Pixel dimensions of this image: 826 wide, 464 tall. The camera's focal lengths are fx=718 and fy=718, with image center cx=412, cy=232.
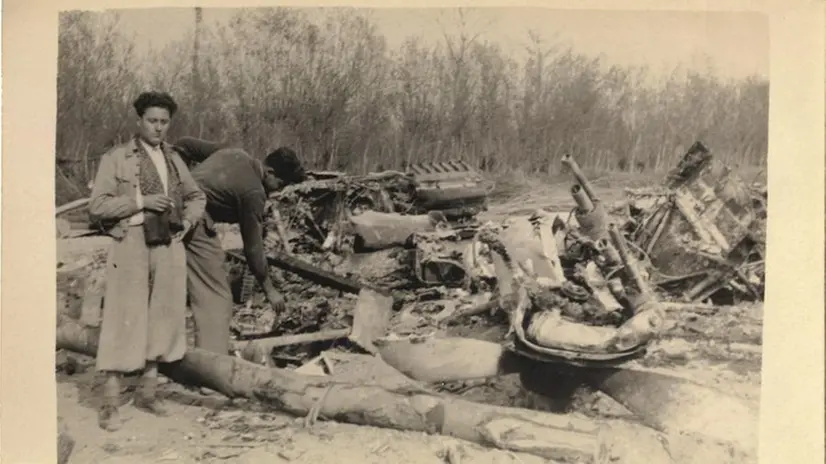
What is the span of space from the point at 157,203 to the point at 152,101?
0.36 metres

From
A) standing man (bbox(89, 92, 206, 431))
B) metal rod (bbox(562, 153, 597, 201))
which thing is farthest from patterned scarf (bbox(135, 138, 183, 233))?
metal rod (bbox(562, 153, 597, 201))

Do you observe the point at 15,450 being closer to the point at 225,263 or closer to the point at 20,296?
the point at 20,296

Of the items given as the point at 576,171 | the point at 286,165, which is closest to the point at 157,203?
the point at 286,165

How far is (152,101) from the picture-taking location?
2523 millimetres

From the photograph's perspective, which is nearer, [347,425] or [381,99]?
[347,425]

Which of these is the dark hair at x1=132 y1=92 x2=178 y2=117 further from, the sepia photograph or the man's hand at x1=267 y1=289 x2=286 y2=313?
the man's hand at x1=267 y1=289 x2=286 y2=313

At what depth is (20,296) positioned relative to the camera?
8.21 feet

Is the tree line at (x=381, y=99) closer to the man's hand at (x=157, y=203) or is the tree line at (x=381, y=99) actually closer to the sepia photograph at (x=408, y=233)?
the sepia photograph at (x=408, y=233)

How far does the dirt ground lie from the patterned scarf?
10.1 inches

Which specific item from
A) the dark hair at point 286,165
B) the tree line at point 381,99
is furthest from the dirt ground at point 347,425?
the dark hair at point 286,165

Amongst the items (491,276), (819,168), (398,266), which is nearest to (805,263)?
(819,168)

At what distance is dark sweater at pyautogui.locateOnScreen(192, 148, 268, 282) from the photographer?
2.54 m

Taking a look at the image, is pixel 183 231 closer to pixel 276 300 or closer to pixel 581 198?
pixel 276 300

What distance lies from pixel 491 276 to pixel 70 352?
1.50 m
